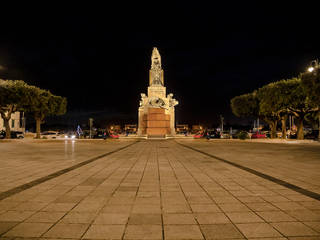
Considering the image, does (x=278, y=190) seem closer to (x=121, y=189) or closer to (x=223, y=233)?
(x=223, y=233)

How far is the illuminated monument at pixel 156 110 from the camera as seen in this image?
4797 cm

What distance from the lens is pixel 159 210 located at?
495cm

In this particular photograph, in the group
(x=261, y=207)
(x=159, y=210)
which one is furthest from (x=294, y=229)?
(x=159, y=210)

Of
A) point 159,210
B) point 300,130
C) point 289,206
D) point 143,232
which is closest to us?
point 143,232

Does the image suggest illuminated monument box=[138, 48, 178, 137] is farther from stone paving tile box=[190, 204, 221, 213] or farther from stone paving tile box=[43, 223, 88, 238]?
stone paving tile box=[43, 223, 88, 238]

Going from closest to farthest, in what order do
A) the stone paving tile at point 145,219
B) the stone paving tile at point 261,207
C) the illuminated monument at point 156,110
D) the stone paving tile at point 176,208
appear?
the stone paving tile at point 145,219 → the stone paving tile at point 176,208 → the stone paving tile at point 261,207 → the illuminated monument at point 156,110

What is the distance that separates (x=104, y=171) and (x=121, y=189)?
3.15 metres

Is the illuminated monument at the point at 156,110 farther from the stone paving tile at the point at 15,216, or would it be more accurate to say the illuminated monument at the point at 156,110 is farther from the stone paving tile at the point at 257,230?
the stone paving tile at the point at 257,230

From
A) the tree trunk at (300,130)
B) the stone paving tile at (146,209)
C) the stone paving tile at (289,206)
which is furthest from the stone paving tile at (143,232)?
the tree trunk at (300,130)

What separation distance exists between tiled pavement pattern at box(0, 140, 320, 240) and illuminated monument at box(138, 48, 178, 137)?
125 ft

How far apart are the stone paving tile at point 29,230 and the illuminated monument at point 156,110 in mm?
41029

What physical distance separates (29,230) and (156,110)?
4488 centimetres

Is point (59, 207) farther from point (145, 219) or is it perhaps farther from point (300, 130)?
point (300, 130)

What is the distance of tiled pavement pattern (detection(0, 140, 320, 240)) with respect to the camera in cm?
387
